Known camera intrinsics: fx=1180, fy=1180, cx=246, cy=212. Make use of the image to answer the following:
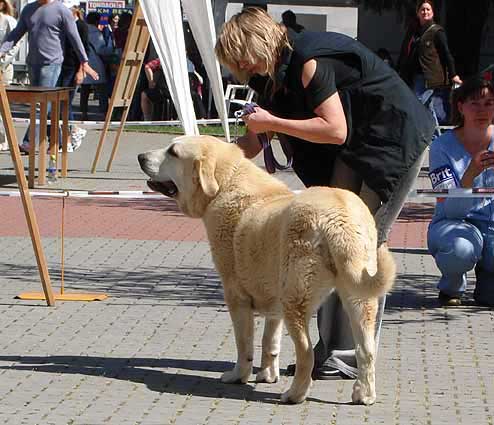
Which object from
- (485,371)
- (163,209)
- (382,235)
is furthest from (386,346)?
(163,209)

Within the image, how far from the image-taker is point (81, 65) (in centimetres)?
1574

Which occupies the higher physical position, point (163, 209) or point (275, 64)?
point (275, 64)

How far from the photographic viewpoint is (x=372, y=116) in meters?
5.84

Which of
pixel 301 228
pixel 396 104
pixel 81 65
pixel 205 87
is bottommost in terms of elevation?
pixel 205 87

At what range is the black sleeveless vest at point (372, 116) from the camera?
5.80m

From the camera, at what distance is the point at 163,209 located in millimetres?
12953

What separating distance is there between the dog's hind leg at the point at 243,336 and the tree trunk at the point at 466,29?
71.3 ft

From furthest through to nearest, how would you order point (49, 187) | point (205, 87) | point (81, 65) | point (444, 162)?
point (205, 87), point (81, 65), point (49, 187), point (444, 162)

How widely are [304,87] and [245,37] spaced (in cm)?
37

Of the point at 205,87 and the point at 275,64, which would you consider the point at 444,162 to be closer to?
the point at 275,64

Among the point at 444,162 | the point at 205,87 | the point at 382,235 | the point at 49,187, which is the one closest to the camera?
the point at 382,235

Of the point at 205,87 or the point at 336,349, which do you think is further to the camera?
the point at 205,87

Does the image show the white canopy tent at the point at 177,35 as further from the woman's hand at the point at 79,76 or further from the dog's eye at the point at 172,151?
the dog's eye at the point at 172,151

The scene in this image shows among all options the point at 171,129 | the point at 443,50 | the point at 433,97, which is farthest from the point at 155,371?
the point at 171,129
